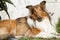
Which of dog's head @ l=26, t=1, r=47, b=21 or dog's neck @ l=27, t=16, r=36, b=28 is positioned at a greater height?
dog's head @ l=26, t=1, r=47, b=21

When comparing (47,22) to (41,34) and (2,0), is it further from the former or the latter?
(2,0)

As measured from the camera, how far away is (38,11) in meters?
2.07

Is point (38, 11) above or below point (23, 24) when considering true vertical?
above

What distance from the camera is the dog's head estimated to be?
2067 mm

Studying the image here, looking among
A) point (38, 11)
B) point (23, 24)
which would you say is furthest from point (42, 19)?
point (23, 24)

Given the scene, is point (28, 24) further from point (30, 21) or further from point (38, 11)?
point (38, 11)

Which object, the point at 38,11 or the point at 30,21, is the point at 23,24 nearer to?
the point at 30,21

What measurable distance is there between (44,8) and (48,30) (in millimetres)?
266

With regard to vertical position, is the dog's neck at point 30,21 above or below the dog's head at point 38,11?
below

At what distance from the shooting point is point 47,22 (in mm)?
2090

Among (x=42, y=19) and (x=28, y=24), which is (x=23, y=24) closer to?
(x=28, y=24)

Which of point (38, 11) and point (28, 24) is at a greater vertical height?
point (38, 11)

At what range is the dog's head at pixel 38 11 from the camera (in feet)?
6.78

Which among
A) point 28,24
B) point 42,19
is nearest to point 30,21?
point 28,24
